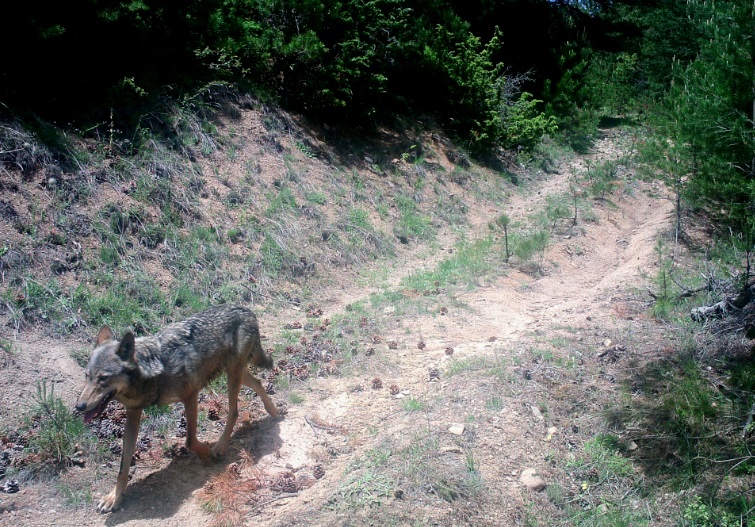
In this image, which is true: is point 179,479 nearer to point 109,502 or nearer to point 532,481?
point 109,502

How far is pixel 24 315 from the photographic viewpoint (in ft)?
24.2

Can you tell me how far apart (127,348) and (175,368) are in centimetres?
56

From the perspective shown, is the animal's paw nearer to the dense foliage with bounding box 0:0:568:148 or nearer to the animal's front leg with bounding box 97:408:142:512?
the animal's front leg with bounding box 97:408:142:512

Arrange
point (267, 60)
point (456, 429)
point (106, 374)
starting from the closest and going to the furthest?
1. point (106, 374)
2. point (456, 429)
3. point (267, 60)

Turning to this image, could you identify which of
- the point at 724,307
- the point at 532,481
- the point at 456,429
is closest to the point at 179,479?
the point at 456,429

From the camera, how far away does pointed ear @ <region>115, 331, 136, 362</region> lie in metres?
5.47

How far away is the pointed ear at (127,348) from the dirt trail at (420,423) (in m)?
1.33

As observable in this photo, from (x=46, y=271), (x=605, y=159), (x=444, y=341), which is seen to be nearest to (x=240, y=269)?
(x=46, y=271)

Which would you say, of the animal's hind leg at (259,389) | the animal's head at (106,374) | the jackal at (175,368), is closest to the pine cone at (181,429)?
the jackal at (175,368)

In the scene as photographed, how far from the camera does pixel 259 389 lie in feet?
22.9

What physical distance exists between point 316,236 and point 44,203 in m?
4.61

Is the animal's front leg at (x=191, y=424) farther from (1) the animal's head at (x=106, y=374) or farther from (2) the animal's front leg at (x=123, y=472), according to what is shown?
(1) the animal's head at (x=106, y=374)

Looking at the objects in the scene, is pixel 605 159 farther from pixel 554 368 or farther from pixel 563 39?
pixel 554 368

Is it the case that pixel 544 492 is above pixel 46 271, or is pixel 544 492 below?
below
